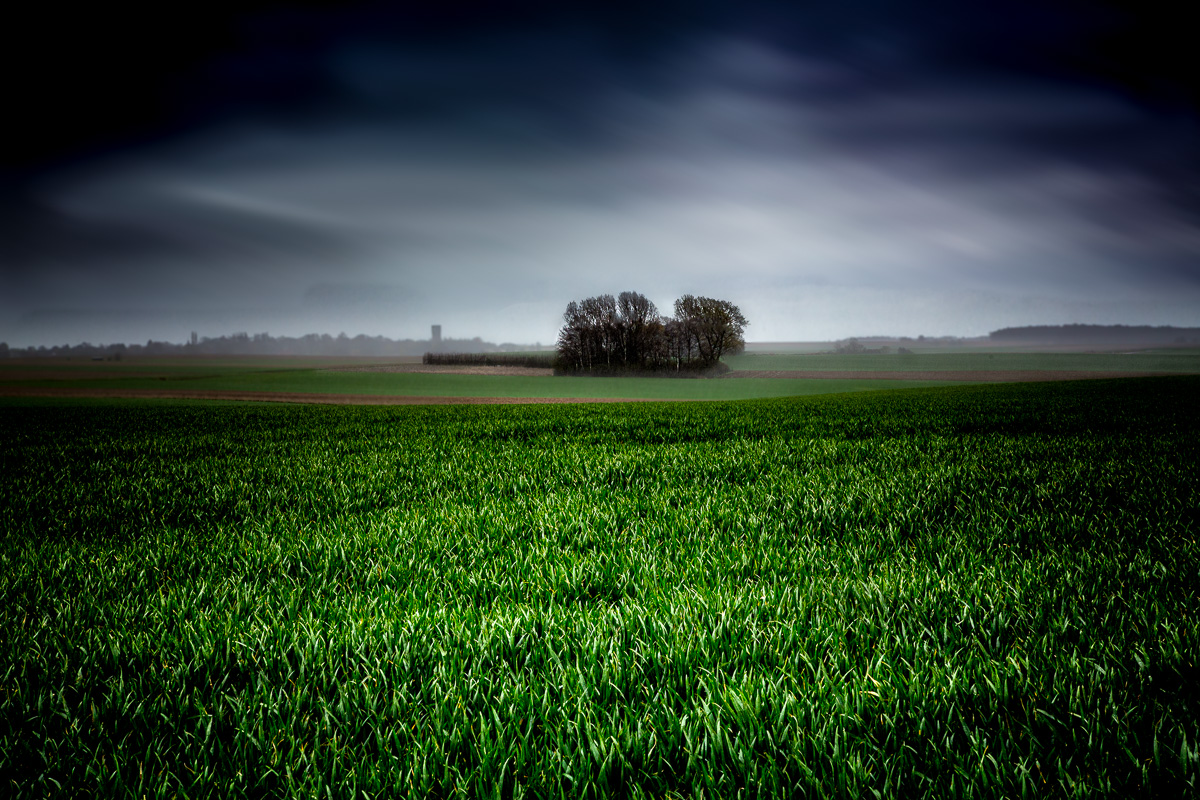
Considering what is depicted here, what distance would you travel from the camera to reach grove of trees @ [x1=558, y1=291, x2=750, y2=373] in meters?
72.1

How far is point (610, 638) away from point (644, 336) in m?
71.3

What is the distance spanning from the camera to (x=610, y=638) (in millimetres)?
2799

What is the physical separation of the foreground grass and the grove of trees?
218 ft

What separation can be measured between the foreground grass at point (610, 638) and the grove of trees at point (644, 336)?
6635 centimetres

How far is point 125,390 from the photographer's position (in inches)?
2029

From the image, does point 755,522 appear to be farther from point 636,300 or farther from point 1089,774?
point 636,300

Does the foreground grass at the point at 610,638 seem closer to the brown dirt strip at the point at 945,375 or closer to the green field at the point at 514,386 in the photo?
the green field at the point at 514,386

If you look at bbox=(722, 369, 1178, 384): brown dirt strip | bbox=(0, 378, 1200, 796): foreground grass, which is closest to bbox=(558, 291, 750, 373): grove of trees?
bbox=(722, 369, 1178, 384): brown dirt strip

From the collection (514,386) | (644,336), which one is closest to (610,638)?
(514,386)

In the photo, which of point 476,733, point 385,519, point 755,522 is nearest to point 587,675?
point 476,733

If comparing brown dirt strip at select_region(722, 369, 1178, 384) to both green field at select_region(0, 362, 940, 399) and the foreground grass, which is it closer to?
green field at select_region(0, 362, 940, 399)

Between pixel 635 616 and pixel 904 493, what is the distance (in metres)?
4.17

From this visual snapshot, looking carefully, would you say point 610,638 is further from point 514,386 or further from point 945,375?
point 945,375

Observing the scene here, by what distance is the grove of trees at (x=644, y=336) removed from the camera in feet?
237
